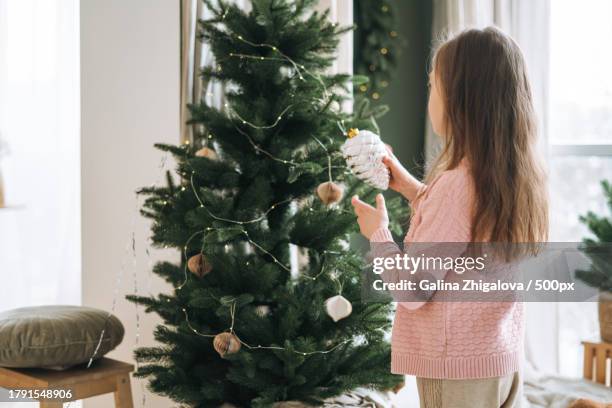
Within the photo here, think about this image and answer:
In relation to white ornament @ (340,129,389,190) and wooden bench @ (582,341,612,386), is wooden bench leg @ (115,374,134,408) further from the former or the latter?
wooden bench @ (582,341,612,386)

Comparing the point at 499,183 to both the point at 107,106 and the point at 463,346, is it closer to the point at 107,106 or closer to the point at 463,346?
the point at 463,346

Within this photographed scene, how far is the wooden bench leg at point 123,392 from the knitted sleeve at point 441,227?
3.47 ft

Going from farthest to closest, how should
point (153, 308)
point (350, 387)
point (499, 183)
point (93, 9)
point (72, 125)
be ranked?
point (72, 125) < point (93, 9) < point (153, 308) < point (350, 387) < point (499, 183)

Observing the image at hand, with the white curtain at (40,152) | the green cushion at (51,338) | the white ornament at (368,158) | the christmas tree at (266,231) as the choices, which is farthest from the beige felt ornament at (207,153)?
the white curtain at (40,152)

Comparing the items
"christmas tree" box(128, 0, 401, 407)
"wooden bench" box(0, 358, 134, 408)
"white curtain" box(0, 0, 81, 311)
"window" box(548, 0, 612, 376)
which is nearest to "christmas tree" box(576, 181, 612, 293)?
"window" box(548, 0, 612, 376)

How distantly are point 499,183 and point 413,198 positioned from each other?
1.06ft

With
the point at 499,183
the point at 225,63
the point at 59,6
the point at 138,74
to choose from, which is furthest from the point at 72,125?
the point at 499,183

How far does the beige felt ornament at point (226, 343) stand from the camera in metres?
1.76

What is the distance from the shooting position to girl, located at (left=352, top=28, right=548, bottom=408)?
4.53 feet

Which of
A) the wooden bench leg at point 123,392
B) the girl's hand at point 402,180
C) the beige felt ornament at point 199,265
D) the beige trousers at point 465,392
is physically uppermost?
the girl's hand at point 402,180

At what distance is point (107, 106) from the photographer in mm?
2617

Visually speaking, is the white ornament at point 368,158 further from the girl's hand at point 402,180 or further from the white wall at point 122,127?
the white wall at point 122,127

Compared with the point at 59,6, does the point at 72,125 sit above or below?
below

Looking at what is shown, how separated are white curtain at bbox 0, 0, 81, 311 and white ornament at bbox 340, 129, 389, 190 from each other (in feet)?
6.23
